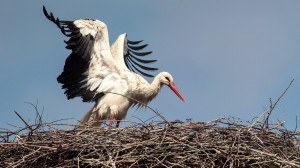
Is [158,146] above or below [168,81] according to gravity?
below

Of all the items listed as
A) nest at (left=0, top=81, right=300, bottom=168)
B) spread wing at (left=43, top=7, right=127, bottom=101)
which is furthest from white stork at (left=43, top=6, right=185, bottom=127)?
nest at (left=0, top=81, right=300, bottom=168)

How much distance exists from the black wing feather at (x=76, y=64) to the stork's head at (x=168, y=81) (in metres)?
0.79

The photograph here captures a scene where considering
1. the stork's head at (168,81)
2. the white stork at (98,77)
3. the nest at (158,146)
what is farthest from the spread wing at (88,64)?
the nest at (158,146)

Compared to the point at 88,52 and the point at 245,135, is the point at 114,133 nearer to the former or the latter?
the point at 245,135

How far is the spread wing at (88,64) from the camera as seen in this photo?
19.6 ft

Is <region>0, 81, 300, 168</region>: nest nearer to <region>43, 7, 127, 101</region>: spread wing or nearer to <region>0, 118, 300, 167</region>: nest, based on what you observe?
<region>0, 118, 300, 167</region>: nest

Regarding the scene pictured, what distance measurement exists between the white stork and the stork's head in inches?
3.2

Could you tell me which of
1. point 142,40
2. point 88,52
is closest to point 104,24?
point 88,52

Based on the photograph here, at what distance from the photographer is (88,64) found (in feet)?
20.0

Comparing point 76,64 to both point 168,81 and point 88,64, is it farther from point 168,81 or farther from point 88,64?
point 168,81

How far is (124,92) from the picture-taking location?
6008 millimetres

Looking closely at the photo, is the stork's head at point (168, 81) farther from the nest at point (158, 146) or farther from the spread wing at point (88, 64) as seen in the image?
the nest at point (158, 146)

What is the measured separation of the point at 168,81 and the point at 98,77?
893 mm

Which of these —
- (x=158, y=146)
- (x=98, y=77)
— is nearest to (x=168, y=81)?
(x=98, y=77)
